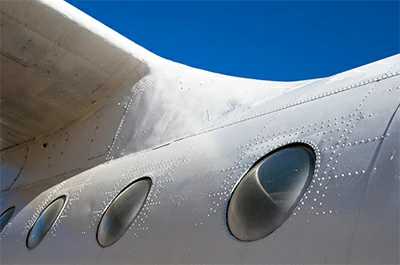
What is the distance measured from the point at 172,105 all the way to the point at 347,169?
357 cm

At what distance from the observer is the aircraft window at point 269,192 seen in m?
3.55

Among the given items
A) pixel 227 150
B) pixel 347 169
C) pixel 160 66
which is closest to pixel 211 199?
pixel 227 150

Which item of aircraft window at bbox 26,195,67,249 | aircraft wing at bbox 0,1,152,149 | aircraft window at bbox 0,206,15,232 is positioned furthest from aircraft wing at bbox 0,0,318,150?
aircraft window at bbox 26,195,67,249

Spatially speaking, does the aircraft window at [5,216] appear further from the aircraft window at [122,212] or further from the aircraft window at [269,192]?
the aircraft window at [269,192]

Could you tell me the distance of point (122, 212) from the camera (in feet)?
17.1

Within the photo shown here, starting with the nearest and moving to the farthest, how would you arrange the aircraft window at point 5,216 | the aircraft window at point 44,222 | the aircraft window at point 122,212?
the aircraft window at point 122,212 → the aircraft window at point 44,222 → the aircraft window at point 5,216

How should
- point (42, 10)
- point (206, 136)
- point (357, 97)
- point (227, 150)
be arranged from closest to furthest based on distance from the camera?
point (357, 97) → point (227, 150) → point (206, 136) → point (42, 10)

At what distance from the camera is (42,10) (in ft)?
21.2

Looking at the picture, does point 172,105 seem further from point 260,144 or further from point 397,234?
point 397,234

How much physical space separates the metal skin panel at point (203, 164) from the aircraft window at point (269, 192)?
0.08 m

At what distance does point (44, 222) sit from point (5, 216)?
4.78ft

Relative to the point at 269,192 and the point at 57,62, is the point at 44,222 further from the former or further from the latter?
the point at 269,192

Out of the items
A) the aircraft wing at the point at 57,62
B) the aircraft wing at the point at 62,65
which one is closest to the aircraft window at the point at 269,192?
the aircraft wing at the point at 62,65

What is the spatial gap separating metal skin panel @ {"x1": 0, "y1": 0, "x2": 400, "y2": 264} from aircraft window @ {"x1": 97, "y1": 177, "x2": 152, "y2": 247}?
0.11m
